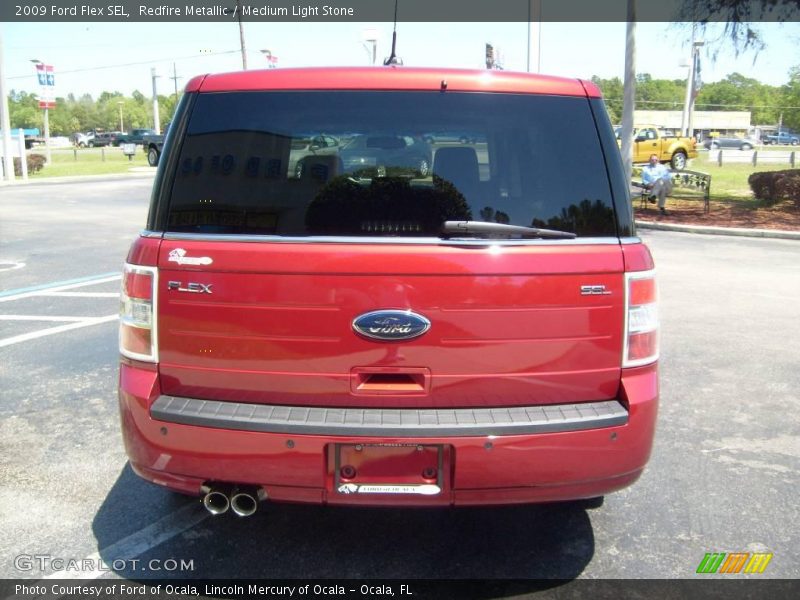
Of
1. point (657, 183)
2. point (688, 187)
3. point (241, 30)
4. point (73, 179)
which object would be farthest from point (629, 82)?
point (241, 30)

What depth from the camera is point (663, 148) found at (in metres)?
32.0

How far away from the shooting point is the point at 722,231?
49.1 feet

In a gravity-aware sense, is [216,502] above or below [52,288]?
above

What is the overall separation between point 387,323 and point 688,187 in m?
22.6

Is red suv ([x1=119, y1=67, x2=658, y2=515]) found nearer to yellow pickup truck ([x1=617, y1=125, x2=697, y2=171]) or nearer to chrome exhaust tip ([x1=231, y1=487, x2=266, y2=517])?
chrome exhaust tip ([x1=231, y1=487, x2=266, y2=517])

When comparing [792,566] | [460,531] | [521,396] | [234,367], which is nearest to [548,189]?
[521,396]

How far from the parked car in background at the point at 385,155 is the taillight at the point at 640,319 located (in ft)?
3.00

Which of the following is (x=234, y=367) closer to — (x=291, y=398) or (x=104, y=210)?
(x=291, y=398)

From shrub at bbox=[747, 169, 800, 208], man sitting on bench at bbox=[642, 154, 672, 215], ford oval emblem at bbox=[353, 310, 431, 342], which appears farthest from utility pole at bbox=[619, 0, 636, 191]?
ford oval emblem at bbox=[353, 310, 431, 342]

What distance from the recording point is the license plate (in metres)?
2.64

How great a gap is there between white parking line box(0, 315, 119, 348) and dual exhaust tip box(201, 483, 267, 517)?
14.3 feet

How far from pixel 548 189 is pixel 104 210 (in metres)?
17.3

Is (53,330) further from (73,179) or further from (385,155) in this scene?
(73,179)

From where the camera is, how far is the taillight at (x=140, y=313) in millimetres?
2734
